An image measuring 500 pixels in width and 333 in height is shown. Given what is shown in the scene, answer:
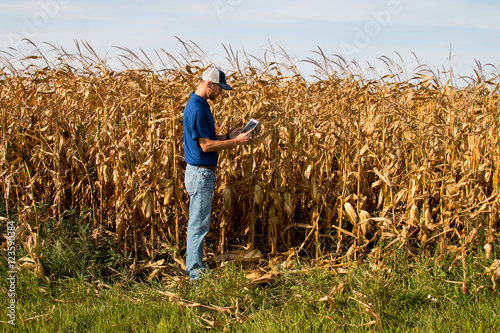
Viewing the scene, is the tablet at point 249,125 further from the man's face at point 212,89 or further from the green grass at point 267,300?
the green grass at point 267,300

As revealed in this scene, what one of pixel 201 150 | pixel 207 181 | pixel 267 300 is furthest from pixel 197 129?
pixel 267 300

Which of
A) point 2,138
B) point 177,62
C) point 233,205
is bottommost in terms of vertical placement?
point 233,205

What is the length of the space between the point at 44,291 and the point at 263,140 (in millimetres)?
2383

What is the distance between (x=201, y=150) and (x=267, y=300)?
56.1 inches

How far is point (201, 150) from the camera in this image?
4137mm

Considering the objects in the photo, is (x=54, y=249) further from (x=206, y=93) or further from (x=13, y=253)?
(x=206, y=93)

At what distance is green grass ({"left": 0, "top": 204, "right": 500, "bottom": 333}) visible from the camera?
3.40 metres

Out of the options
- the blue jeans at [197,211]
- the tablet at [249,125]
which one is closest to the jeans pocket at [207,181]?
the blue jeans at [197,211]

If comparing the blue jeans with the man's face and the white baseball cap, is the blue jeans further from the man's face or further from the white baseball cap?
the white baseball cap

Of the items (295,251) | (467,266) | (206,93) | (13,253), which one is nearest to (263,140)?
(206,93)

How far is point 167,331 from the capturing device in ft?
10.9

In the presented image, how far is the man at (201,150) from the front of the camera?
402 centimetres

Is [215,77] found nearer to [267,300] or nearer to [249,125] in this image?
[249,125]

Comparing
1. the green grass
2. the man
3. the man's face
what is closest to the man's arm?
the man
